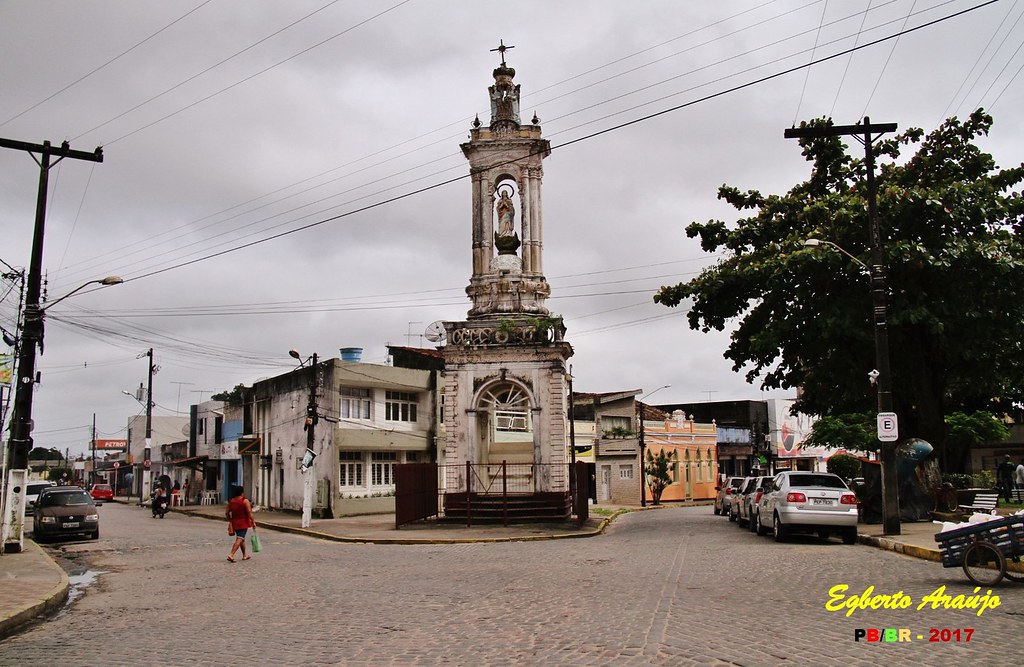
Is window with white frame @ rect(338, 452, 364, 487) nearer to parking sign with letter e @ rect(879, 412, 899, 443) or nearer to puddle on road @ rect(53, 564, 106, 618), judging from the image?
puddle on road @ rect(53, 564, 106, 618)

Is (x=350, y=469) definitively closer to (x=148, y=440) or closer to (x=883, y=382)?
(x=148, y=440)

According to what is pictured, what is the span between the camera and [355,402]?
3984 centimetres

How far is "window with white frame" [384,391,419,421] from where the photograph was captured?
137ft

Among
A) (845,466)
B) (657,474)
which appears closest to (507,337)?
(657,474)

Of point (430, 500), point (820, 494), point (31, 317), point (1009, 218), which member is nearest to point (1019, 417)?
point (1009, 218)

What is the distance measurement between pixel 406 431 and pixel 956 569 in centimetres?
3082

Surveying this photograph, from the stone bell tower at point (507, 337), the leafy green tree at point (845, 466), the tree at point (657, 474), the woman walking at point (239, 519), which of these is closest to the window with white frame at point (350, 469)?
the stone bell tower at point (507, 337)

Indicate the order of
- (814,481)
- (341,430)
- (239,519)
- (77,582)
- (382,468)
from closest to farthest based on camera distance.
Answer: (77,582) < (239,519) < (814,481) < (341,430) < (382,468)

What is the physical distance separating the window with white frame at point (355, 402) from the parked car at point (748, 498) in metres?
17.1

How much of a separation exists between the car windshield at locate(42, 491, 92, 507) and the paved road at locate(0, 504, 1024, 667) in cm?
787

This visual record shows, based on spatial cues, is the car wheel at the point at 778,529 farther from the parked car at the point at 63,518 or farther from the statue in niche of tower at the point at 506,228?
the parked car at the point at 63,518

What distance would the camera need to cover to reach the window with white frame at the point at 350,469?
127ft

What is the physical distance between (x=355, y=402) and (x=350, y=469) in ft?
9.37

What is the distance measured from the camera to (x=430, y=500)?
30.6 meters
